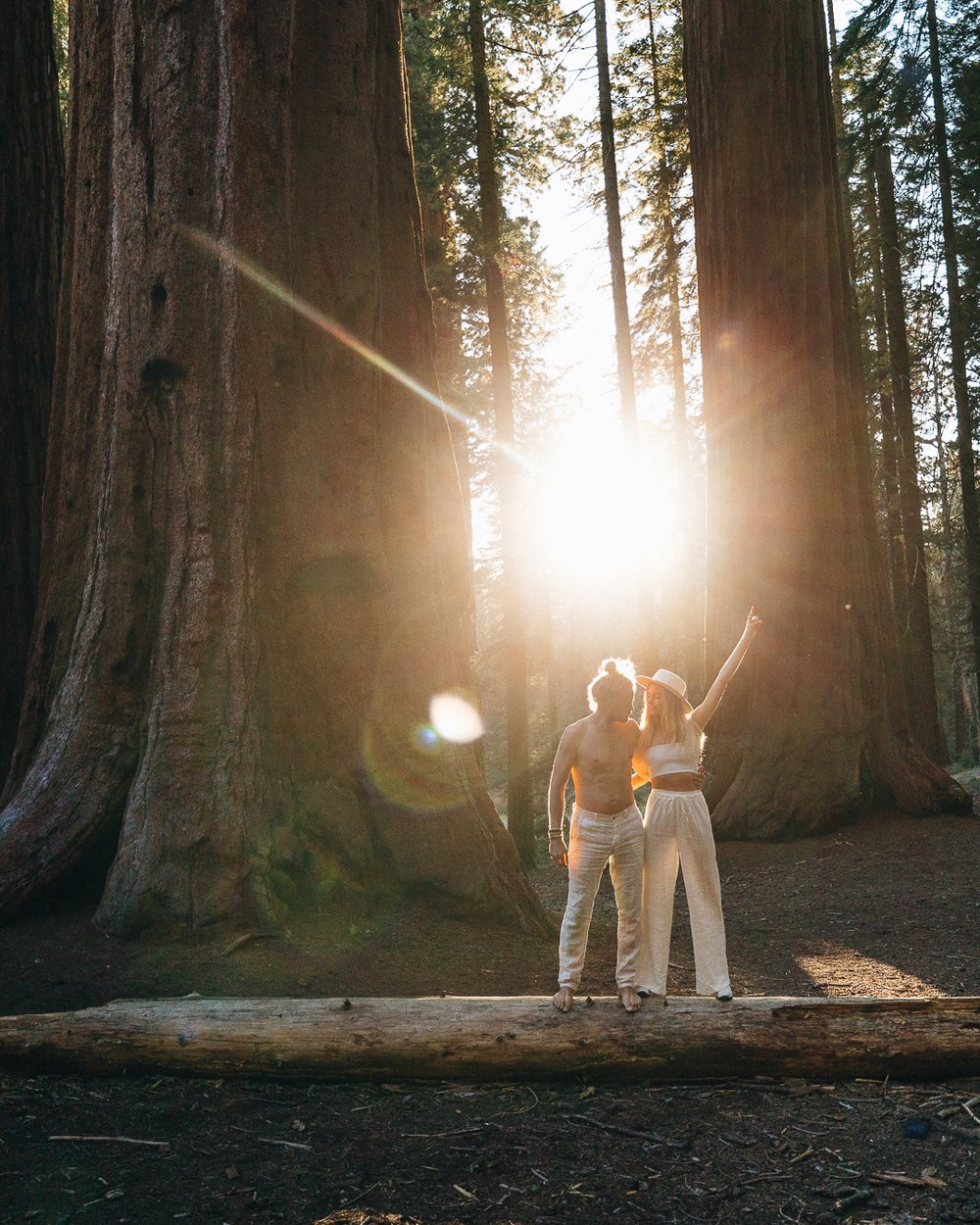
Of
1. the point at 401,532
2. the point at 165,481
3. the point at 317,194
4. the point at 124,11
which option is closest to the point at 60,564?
the point at 165,481

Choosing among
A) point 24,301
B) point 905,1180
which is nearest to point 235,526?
point 24,301

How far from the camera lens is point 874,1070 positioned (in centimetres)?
422

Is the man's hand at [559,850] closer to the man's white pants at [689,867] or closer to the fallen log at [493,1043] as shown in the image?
the man's white pants at [689,867]

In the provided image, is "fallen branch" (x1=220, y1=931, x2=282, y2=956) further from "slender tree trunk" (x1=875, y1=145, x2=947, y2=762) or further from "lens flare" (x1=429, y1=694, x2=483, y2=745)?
"slender tree trunk" (x1=875, y1=145, x2=947, y2=762)

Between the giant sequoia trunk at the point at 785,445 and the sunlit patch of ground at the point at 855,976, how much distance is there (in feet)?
13.2

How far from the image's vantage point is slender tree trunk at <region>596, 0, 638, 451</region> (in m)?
17.2

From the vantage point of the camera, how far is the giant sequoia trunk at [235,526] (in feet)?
19.1

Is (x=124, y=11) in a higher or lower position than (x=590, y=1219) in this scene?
higher

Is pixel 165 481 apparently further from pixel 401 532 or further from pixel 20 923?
A: pixel 20 923

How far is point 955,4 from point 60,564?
20.8 metres

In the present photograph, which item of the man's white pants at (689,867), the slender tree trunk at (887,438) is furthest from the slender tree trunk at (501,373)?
the slender tree trunk at (887,438)

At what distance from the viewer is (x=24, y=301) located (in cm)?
912

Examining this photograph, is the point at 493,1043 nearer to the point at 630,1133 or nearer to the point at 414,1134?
the point at 414,1134

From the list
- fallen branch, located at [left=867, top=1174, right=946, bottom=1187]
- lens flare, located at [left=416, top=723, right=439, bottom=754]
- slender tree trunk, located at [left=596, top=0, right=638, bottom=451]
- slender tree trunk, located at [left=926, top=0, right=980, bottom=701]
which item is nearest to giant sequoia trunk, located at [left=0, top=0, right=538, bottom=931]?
lens flare, located at [left=416, top=723, right=439, bottom=754]
